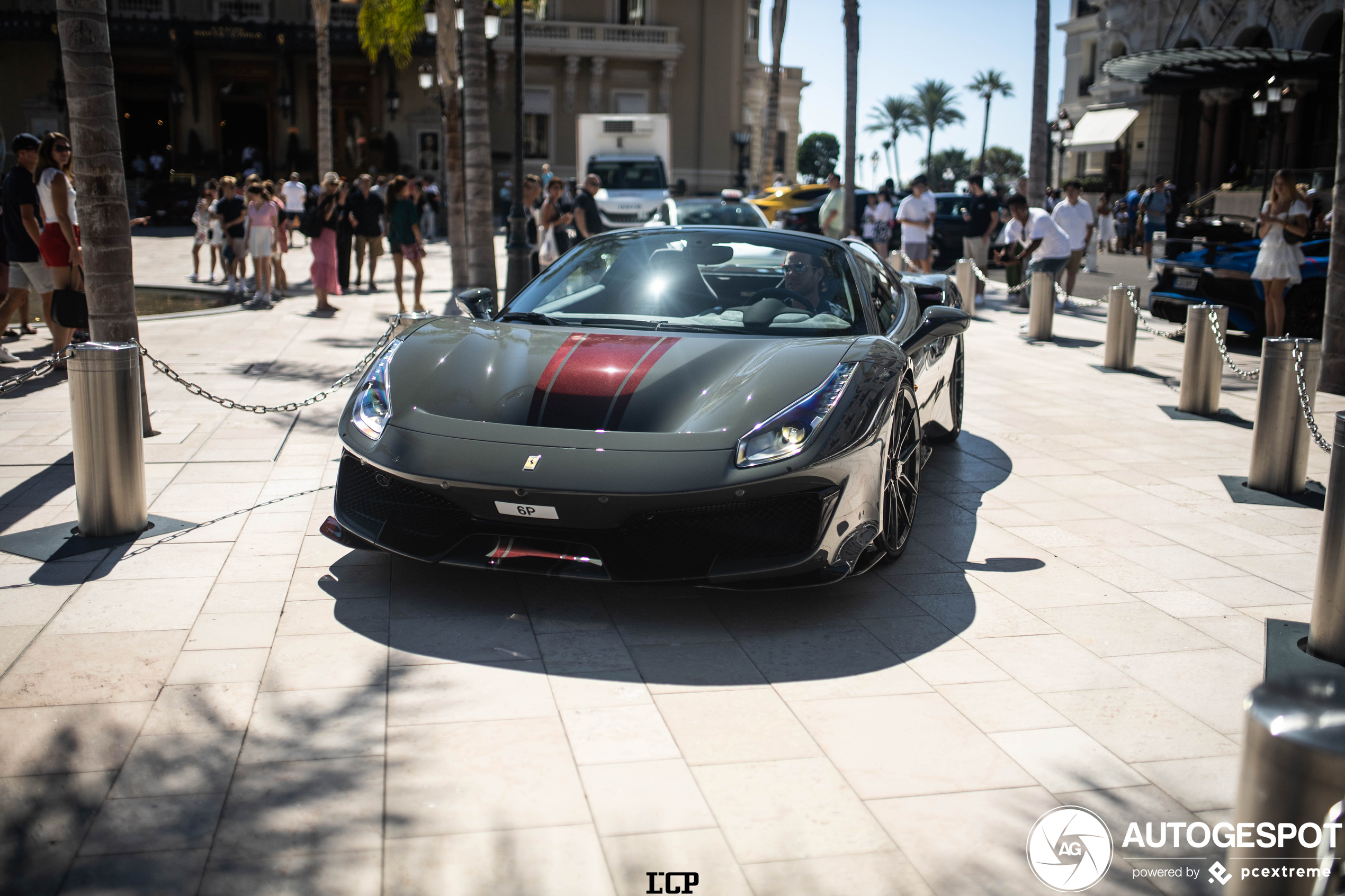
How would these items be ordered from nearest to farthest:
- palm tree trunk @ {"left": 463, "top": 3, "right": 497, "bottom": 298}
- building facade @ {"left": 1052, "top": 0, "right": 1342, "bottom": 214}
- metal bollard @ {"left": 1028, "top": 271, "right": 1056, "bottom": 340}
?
metal bollard @ {"left": 1028, "top": 271, "right": 1056, "bottom": 340} → palm tree trunk @ {"left": 463, "top": 3, "right": 497, "bottom": 298} → building facade @ {"left": 1052, "top": 0, "right": 1342, "bottom": 214}

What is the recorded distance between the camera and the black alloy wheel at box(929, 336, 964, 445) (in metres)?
7.42

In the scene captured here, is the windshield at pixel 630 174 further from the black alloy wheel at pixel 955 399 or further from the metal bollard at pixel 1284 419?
the metal bollard at pixel 1284 419

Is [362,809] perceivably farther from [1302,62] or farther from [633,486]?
[1302,62]

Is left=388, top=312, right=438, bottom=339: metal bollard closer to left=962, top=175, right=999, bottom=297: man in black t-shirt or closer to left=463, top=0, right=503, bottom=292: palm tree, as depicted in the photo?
left=463, top=0, right=503, bottom=292: palm tree

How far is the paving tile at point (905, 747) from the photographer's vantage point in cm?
319

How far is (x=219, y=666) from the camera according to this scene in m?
3.85

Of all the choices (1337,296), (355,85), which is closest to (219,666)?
(1337,296)

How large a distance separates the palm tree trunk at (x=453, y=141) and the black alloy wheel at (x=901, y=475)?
477 inches

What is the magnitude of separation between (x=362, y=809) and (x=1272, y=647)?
3.22m

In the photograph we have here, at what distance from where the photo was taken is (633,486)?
4027mm

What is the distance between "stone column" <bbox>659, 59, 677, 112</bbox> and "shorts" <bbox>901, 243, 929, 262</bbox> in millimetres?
31202

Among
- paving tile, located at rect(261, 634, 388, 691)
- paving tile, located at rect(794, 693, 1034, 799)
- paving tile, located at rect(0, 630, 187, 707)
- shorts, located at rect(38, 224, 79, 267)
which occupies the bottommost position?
paving tile, located at rect(794, 693, 1034, 799)

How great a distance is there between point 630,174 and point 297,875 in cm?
2585

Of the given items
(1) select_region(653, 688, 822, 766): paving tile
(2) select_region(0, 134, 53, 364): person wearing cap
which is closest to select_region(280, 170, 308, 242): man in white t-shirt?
(2) select_region(0, 134, 53, 364): person wearing cap
